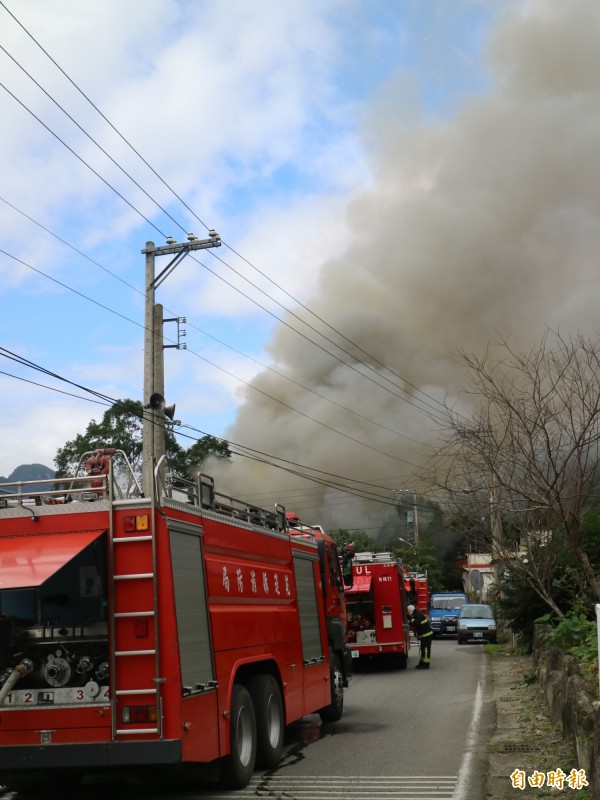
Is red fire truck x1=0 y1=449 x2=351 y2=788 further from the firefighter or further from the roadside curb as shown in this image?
the firefighter

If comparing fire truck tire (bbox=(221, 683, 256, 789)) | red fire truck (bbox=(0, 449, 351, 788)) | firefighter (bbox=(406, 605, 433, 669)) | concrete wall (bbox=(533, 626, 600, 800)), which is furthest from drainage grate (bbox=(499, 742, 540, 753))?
firefighter (bbox=(406, 605, 433, 669))

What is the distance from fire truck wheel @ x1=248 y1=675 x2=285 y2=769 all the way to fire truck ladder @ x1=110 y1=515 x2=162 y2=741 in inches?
87.9

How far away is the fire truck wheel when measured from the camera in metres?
8.26

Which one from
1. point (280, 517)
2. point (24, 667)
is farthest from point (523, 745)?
point (24, 667)

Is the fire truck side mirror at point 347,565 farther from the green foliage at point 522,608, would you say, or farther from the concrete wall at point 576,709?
the green foliage at point 522,608

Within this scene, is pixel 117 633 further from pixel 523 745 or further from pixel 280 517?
pixel 523 745

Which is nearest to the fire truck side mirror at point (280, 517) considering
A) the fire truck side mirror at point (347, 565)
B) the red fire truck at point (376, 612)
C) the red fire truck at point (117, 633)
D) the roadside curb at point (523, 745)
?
the red fire truck at point (117, 633)

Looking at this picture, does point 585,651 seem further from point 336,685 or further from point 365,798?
point 365,798

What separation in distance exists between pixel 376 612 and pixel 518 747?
35.8 ft

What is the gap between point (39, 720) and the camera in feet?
20.7

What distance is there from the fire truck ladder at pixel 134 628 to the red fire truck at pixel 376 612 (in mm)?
13916

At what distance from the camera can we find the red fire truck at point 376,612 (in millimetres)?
19875

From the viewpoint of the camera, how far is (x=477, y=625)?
29.2m

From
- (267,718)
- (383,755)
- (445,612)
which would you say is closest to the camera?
(267,718)
